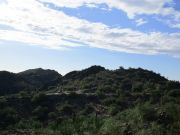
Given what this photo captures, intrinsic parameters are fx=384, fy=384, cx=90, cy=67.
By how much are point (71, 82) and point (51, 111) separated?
22983mm

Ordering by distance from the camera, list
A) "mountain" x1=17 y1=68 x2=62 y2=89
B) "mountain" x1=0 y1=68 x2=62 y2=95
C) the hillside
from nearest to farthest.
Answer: the hillside, "mountain" x1=0 y1=68 x2=62 y2=95, "mountain" x1=17 y1=68 x2=62 y2=89

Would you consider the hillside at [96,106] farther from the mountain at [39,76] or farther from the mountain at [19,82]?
the mountain at [39,76]

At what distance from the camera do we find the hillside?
25188mm

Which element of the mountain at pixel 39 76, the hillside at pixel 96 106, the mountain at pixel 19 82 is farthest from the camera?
the mountain at pixel 39 76

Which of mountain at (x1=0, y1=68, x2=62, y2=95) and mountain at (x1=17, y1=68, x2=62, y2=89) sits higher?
mountain at (x1=17, y1=68, x2=62, y2=89)

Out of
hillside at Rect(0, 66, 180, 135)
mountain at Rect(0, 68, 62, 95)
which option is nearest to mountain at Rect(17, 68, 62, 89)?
mountain at Rect(0, 68, 62, 95)

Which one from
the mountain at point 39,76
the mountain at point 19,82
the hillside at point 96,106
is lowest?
the hillside at point 96,106

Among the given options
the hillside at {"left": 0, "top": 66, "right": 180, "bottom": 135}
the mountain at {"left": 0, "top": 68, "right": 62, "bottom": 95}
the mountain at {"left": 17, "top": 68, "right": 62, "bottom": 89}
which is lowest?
the hillside at {"left": 0, "top": 66, "right": 180, "bottom": 135}

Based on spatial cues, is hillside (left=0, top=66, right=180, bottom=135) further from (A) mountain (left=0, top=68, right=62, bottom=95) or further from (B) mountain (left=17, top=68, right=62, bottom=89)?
(B) mountain (left=17, top=68, right=62, bottom=89)

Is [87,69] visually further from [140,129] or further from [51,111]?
[140,129]

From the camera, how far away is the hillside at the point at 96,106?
25.2 meters

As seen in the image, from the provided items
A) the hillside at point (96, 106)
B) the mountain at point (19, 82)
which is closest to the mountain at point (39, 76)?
the mountain at point (19, 82)

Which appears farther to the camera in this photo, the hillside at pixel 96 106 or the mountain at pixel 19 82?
the mountain at pixel 19 82

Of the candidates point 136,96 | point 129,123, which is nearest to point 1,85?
point 136,96
